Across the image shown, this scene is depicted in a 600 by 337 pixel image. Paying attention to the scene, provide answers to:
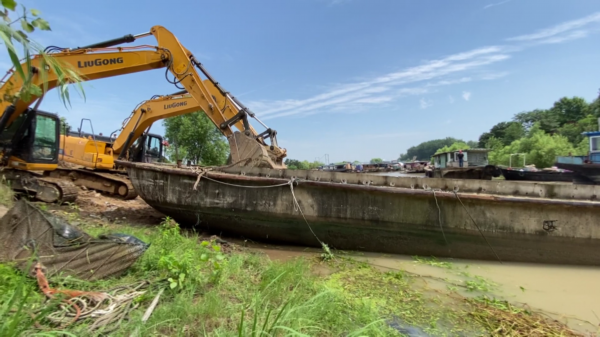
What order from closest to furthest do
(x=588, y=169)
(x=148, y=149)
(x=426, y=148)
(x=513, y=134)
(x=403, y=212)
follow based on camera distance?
(x=403, y=212), (x=588, y=169), (x=148, y=149), (x=513, y=134), (x=426, y=148)

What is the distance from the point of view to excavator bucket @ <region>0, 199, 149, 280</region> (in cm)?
283

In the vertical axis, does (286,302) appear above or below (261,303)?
above

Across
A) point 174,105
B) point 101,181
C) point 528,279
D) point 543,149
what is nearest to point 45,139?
point 101,181

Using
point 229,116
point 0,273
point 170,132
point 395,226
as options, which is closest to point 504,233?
point 395,226

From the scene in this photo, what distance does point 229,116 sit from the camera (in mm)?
7199

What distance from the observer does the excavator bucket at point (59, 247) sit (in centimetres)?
283

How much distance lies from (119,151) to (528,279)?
10.7m

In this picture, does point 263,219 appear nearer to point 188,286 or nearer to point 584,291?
point 188,286

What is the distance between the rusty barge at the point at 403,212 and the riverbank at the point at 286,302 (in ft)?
3.50

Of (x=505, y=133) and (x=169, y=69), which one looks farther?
(x=505, y=133)

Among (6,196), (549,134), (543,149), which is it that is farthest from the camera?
(549,134)

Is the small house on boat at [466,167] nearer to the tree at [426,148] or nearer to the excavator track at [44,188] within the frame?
the excavator track at [44,188]

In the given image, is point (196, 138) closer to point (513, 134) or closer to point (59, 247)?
point (59, 247)

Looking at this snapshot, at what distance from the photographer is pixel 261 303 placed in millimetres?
2699
